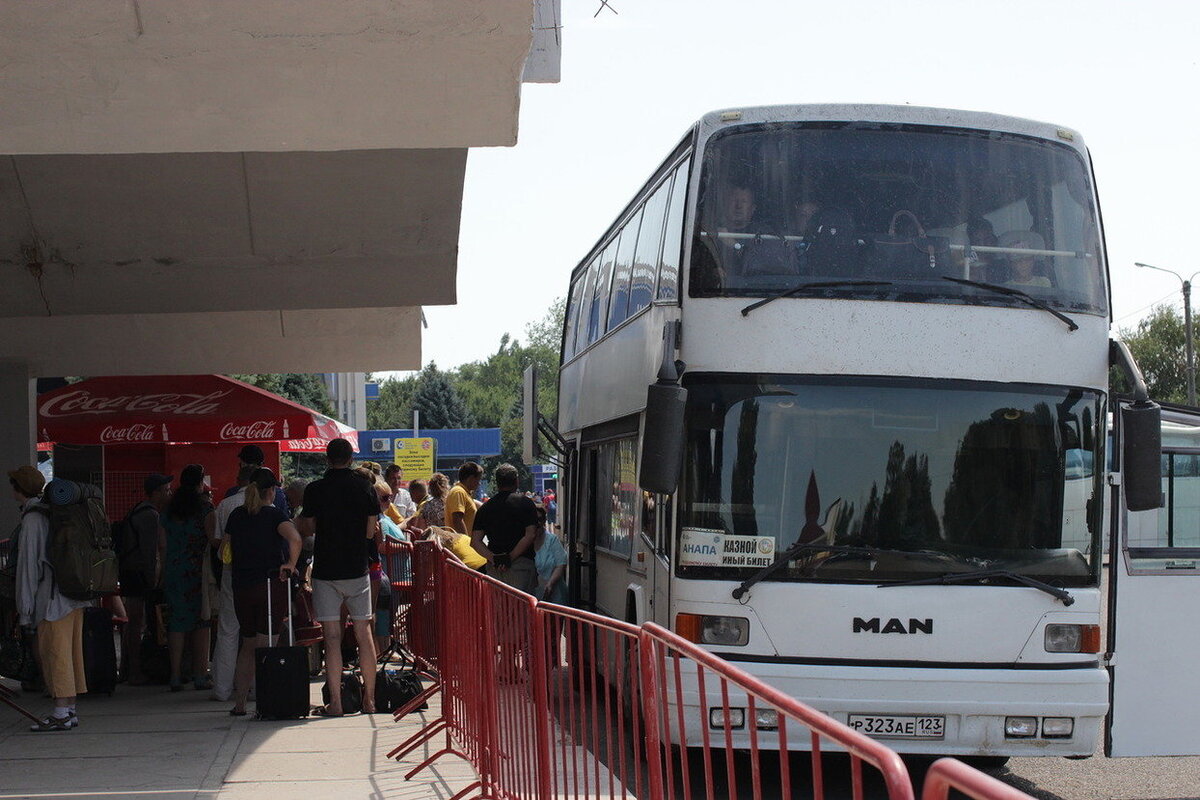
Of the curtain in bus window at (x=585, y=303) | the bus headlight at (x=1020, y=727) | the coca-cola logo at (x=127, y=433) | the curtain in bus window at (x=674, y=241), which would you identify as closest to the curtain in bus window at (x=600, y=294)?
the curtain in bus window at (x=585, y=303)

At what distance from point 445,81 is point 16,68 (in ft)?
6.84

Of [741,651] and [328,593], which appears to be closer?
[741,651]

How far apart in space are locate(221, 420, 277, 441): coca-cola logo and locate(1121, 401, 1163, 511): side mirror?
10.4 meters

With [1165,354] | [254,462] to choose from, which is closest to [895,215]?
[254,462]

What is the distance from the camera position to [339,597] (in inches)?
396

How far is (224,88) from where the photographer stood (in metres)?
7.19

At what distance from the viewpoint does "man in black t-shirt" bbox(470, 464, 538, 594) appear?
12.4 meters

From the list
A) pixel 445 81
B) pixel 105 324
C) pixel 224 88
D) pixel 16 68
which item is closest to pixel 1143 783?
pixel 445 81

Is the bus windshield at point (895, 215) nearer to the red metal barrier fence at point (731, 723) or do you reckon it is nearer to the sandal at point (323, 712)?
the red metal barrier fence at point (731, 723)

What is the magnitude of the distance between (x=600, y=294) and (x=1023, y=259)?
5.02 meters

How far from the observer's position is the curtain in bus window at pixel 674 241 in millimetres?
8633

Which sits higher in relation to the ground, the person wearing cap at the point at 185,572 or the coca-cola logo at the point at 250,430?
the coca-cola logo at the point at 250,430

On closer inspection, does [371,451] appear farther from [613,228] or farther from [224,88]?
[224,88]

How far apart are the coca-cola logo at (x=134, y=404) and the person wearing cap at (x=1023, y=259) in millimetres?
10347
